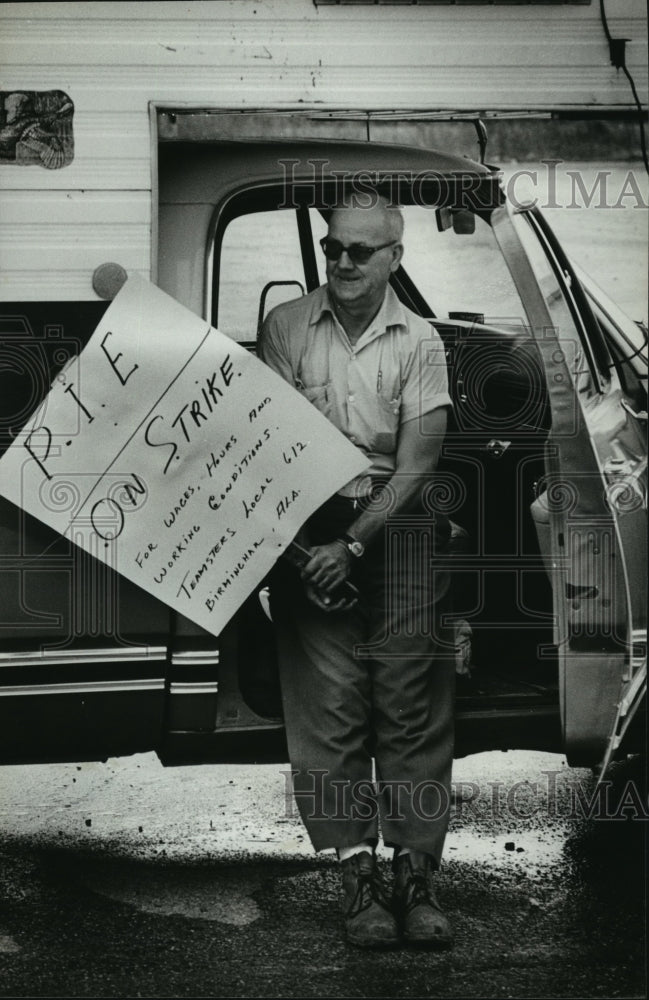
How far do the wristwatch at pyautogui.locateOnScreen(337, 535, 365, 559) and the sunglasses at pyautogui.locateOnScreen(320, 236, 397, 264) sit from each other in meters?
0.74

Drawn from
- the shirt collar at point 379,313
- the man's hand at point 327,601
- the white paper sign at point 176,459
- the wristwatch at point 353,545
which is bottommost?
the man's hand at point 327,601

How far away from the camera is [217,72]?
3344 mm

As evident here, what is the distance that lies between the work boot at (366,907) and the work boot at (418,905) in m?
0.04

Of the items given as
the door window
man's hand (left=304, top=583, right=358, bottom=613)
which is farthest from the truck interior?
man's hand (left=304, top=583, right=358, bottom=613)

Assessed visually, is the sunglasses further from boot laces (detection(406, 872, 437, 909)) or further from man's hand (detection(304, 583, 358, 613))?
boot laces (detection(406, 872, 437, 909))

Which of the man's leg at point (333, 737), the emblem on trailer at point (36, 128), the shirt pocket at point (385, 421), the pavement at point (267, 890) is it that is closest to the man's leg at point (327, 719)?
the man's leg at point (333, 737)

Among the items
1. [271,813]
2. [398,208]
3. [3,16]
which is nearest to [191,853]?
[271,813]

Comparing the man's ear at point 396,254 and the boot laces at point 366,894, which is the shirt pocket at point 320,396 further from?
the boot laces at point 366,894

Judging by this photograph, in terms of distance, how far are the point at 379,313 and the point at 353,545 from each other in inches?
25.0

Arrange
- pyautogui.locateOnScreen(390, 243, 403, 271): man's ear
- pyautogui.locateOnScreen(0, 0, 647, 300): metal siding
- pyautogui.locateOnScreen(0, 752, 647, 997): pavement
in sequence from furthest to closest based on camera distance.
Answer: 1. pyautogui.locateOnScreen(390, 243, 403, 271): man's ear
2. pyautogui.locateOnScreen(0, 0, 647, 300): metal siding
3. pyautogui.locateOnScreen(0, 752, 647, 997): pavement

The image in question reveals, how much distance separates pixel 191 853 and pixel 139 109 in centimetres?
224

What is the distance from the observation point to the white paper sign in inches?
133

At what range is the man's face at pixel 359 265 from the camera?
A: 347 centimetres

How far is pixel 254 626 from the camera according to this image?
3.85 meters
